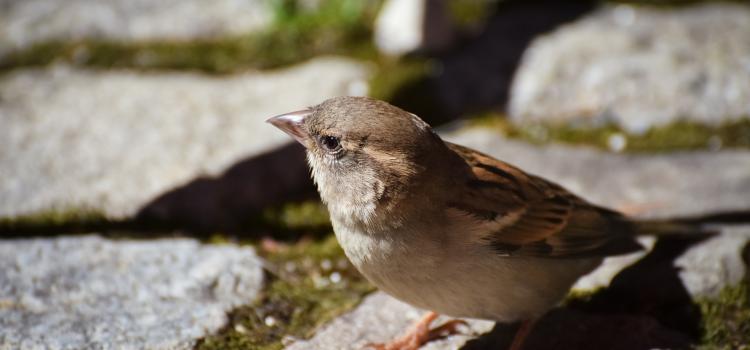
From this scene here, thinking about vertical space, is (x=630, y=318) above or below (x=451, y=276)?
below

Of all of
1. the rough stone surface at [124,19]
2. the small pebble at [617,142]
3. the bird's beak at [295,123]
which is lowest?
the small pebble at [617,142]

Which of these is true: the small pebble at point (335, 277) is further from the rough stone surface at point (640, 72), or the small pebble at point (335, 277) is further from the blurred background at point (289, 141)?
the rough stone surface at point (640, 72)

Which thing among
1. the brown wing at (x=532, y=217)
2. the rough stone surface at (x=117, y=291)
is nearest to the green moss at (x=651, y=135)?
the brown wing at (x=532, y=217)

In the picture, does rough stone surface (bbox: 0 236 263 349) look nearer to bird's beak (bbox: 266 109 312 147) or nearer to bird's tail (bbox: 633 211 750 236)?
bird's beak (bbox: 266 109 312 147)

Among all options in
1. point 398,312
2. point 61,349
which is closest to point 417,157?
point 398,312

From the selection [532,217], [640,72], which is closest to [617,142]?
[640,72]

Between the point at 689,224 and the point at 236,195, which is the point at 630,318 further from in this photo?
the point at 236,195

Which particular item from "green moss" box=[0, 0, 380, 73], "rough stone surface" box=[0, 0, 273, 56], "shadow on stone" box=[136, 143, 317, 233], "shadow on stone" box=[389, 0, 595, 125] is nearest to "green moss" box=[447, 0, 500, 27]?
"shadow on stone" box=[389, 0, 595, 125]
